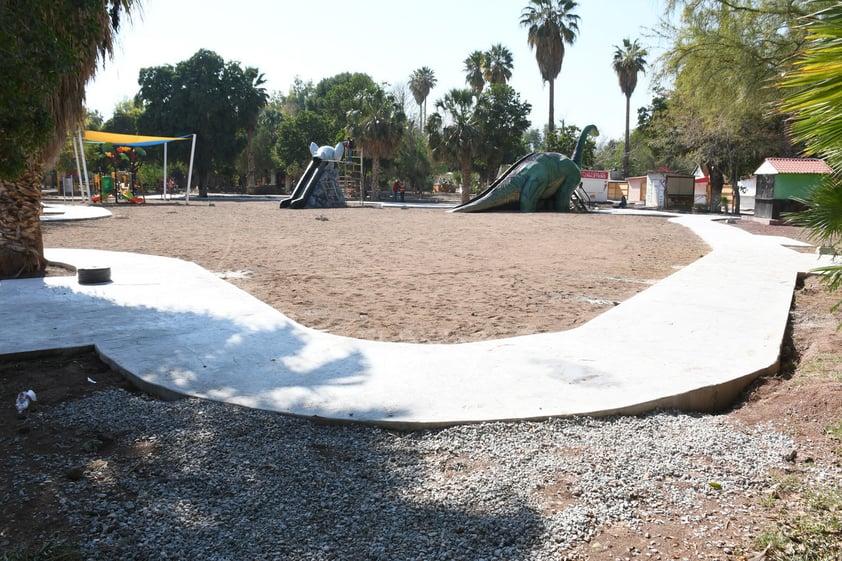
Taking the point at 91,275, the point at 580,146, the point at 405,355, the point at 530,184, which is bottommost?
the point at 405,355

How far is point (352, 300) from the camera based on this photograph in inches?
329

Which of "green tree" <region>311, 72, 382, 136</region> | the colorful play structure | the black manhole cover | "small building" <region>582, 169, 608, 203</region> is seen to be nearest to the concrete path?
the black manhole cover

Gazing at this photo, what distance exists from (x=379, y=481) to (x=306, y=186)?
32.2 meters

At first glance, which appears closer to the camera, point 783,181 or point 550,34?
point 783,181

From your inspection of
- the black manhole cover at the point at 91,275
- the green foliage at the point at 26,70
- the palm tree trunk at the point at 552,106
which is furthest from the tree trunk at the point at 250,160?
the green foliage at the point at 26,70

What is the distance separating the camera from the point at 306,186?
113ft

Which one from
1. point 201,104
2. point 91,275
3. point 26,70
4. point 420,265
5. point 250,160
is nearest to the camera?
point 26,70

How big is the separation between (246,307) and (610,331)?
4.01m

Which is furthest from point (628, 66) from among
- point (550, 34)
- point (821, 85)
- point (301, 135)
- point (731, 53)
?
point (821, 85)

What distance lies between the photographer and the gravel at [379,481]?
2830 mm

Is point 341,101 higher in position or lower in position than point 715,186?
higher

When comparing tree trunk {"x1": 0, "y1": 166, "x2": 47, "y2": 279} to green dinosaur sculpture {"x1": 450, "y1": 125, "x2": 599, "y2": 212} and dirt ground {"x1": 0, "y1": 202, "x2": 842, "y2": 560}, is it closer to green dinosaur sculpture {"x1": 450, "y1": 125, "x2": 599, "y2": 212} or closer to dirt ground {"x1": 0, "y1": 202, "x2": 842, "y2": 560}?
dirt ground {"x1": 0, "y1": 202, "x2": 842, "y2": 560}

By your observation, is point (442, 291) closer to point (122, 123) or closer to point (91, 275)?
point (91, 275)

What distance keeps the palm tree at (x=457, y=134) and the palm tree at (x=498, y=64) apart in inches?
642
